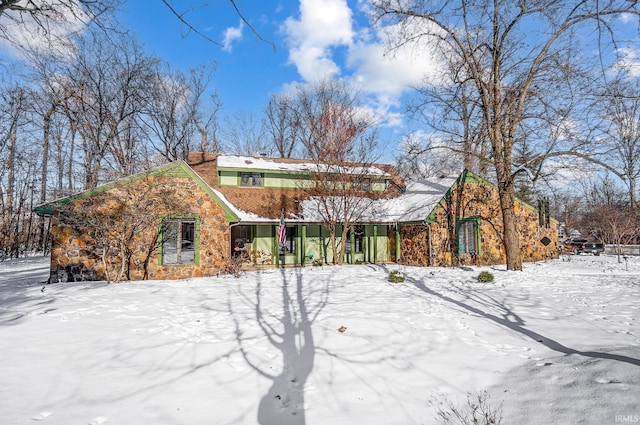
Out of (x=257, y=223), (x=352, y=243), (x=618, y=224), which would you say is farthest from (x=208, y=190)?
(x=618, y=224)

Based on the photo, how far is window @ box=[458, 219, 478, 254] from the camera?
1653 centimetres

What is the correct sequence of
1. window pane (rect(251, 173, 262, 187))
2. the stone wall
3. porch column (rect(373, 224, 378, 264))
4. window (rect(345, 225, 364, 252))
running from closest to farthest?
the stone wall → porch column (rect(373, 224, 378, 264)) → window (rect(345, 225, 364, 252)) → window pane (rect(251, 173, 262, 187))

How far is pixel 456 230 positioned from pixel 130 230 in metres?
14.2

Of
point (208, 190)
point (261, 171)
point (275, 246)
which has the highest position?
point (261, 171)

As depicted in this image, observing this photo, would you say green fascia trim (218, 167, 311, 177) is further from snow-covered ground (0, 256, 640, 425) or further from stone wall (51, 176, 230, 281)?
snow-covered ground (0, 256, 640, 425)

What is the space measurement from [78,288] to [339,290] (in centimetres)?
767

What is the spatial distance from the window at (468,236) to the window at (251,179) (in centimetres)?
1091

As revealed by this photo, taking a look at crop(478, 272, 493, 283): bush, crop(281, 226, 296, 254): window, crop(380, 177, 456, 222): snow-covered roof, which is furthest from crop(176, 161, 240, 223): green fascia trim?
crop(478, 272, 493, 283): bush

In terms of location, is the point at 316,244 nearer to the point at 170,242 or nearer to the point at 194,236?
the point at 194,236

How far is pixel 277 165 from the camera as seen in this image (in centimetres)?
1928

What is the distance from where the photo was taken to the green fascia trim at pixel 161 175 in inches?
430

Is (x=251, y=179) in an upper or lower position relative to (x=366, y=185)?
upper

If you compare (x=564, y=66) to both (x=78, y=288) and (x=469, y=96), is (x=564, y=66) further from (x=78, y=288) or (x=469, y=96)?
(x=78, y=288)

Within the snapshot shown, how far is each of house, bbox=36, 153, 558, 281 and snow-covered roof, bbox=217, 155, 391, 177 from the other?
0.07 m
